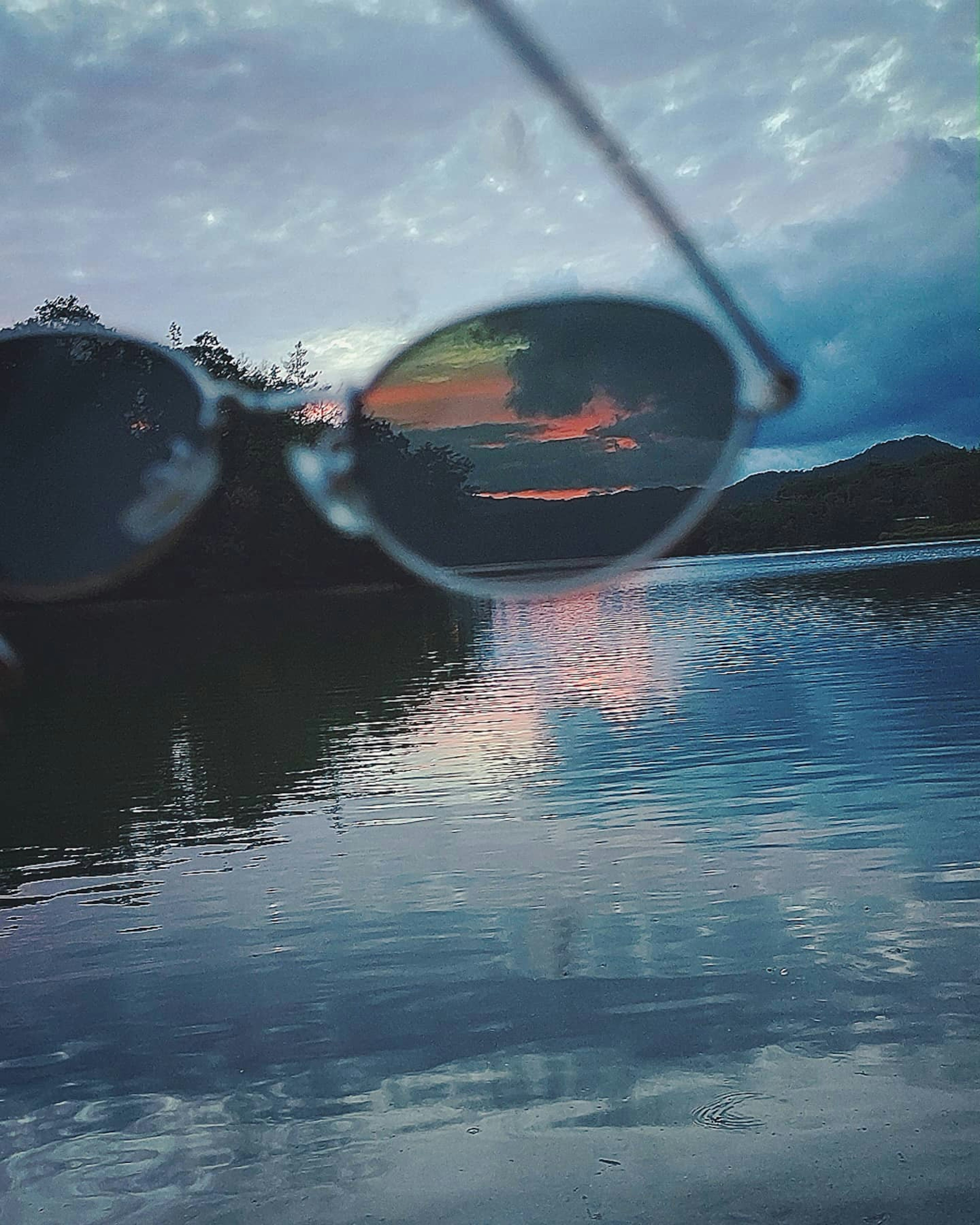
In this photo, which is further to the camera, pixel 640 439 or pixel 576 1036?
pixel 576 1036

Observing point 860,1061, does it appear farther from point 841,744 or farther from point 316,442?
point 841,744

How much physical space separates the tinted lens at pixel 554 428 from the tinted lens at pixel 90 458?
339 millimetres

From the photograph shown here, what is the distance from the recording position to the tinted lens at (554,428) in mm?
2162

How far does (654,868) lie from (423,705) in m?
7.85

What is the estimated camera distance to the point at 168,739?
12102 millimetres

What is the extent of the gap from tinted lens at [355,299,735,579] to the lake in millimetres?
1356

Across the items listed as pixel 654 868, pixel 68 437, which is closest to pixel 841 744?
pixel 654 868

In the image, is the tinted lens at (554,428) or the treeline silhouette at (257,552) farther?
the treeline silhouette at (257,552)

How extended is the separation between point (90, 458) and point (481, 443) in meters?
1.08

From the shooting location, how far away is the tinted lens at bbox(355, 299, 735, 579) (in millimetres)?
2162

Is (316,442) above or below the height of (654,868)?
above

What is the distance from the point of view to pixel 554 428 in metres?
2.35

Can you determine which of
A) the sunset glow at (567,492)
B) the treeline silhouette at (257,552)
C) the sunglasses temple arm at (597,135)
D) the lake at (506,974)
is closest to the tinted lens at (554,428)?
the sunset glow at (567,492)

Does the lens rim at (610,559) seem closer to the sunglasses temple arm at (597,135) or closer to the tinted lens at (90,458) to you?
the tinted lens at (90,458)
